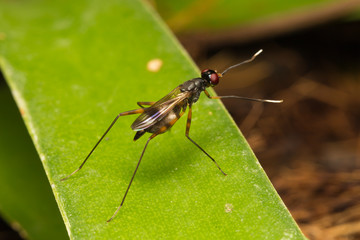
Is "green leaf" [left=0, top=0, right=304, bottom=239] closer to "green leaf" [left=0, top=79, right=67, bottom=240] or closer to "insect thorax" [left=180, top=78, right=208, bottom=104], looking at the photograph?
"insect thorax" [left=180, top=78, right=208, bottom=104]

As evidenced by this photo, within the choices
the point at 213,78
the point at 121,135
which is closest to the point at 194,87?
the point at 213,78

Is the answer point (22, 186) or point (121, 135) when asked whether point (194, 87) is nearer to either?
point (121, 135)

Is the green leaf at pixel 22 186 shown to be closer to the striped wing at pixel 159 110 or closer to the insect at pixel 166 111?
the insect at pixel 166 111

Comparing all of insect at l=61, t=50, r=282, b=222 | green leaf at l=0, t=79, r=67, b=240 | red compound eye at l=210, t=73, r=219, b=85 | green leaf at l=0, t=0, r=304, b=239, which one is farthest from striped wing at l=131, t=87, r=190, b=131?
green leaf at l=0, t=79, r=67, b=240

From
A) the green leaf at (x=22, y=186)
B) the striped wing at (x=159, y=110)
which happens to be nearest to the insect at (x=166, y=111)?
the striped wing at (x=159, y=110)

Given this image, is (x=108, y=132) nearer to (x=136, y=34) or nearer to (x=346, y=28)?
(x=136, y=34)

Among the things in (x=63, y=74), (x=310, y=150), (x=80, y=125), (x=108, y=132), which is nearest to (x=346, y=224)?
(x=310, y=150)
